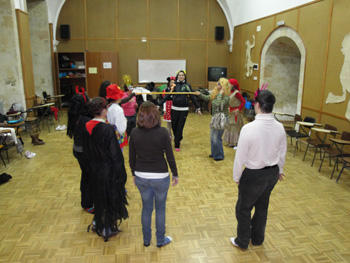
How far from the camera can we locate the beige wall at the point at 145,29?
11.9 meters

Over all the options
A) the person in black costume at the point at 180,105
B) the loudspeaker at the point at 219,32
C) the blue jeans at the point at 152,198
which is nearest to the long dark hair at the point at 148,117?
the blue jeans at the point at 152,198

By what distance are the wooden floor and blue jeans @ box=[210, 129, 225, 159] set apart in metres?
0.32

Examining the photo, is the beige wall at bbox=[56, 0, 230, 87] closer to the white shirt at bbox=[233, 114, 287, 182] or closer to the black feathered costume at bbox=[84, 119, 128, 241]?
the black feathered costume at bbox=[84, 119, 128, 241]

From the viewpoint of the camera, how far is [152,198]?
3033mm

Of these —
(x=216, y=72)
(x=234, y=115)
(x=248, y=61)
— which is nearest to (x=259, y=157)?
(x=234, y=115)

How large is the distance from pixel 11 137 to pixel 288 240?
5.11 metres

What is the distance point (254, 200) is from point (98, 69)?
33.5ft

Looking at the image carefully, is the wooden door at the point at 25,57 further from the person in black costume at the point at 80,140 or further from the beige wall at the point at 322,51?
the beige wall at the point at 322,51

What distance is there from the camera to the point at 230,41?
12.5m

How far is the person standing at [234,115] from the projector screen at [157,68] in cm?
617

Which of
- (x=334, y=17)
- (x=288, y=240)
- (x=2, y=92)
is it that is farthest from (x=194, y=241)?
(x=2, y=92)

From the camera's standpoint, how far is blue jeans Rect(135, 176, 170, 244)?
290 centimetres

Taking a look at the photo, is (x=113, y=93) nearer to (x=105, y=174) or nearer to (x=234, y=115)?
(x=105, y=174)

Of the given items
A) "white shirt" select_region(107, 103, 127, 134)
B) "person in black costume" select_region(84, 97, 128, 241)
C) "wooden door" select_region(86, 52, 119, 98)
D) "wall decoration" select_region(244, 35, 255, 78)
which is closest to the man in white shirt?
"person in black costume" select_region(84, 97, 128, 241)
